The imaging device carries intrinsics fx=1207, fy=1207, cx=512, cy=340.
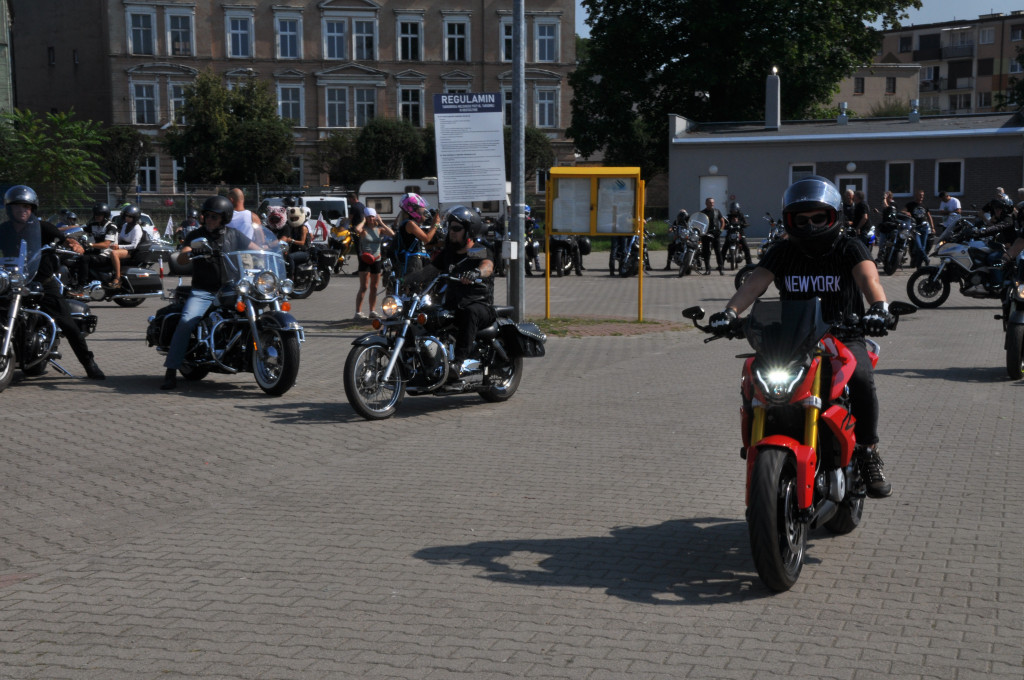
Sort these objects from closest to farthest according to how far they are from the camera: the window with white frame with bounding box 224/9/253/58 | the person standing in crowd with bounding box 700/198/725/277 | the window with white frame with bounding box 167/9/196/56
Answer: the person standing in crowd with bounding box 700/198/725/277 < the window with white frame with bounding box 167/9/196/56 < the window with white frame with bounding box 224/9/253/58

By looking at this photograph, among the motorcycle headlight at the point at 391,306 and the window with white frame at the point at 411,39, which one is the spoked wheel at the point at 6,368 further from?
the window with white frame at the point at 411,39

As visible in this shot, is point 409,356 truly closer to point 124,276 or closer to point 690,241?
point 124,276

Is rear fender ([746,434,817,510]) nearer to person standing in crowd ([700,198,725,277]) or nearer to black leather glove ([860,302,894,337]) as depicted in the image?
black leather glove ([860,302,894,337])

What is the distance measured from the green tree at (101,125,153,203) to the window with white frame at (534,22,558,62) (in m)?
24.1

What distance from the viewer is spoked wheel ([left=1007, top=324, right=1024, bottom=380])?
11.2 metres

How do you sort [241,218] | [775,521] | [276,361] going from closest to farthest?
[775,521], [276,361], [241,218]

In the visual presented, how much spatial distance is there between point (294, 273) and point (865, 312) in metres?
17.9

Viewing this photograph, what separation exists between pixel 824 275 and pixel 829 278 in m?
0.03

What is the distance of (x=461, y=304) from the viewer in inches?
385

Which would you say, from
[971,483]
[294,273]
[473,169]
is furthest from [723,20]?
[971,483]

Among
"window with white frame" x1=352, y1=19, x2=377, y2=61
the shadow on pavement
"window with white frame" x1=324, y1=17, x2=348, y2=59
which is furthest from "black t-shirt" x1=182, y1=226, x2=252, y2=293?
"window with white frame" x1=352, y1=19, x2=377, y2=61

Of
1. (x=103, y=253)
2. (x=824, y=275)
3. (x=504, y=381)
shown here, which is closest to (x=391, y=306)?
(x=504, y=381)

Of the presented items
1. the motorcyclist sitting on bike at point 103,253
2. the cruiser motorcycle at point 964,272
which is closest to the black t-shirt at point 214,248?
the motorcyclist sitting on bike at point 103,253

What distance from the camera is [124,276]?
2019 cm
